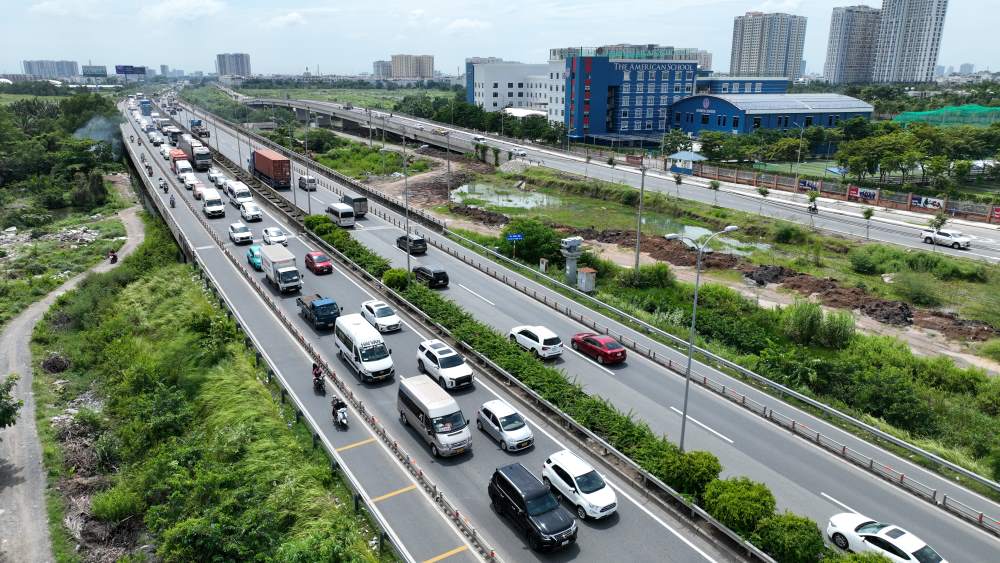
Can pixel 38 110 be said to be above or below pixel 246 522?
above

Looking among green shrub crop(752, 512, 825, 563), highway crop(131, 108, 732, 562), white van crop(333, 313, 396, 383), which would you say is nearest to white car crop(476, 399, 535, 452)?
highway crop(131, 108, 732, 562)

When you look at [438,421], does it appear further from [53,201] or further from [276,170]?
[53,201]

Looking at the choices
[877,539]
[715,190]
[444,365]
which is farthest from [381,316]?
[715,190]

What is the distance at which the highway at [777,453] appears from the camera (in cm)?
2106

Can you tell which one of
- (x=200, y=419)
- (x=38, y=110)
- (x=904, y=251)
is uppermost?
(x=38, y=110)

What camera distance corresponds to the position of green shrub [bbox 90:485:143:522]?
23969mm

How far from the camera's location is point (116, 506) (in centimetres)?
2409

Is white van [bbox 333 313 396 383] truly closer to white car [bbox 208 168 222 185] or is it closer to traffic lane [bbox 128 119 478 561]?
traffic lane [bbox 128 119 478 561]

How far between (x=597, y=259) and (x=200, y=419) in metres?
31.8

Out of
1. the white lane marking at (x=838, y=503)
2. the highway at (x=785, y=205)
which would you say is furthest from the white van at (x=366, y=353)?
the highway at (x=785, y=205)

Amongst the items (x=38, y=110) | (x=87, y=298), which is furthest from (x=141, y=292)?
(x=38, y=110)

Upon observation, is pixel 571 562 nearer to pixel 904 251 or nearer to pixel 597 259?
pixel 597 259

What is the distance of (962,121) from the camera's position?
121625mm

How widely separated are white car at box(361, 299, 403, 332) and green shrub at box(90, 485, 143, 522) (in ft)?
49.4
